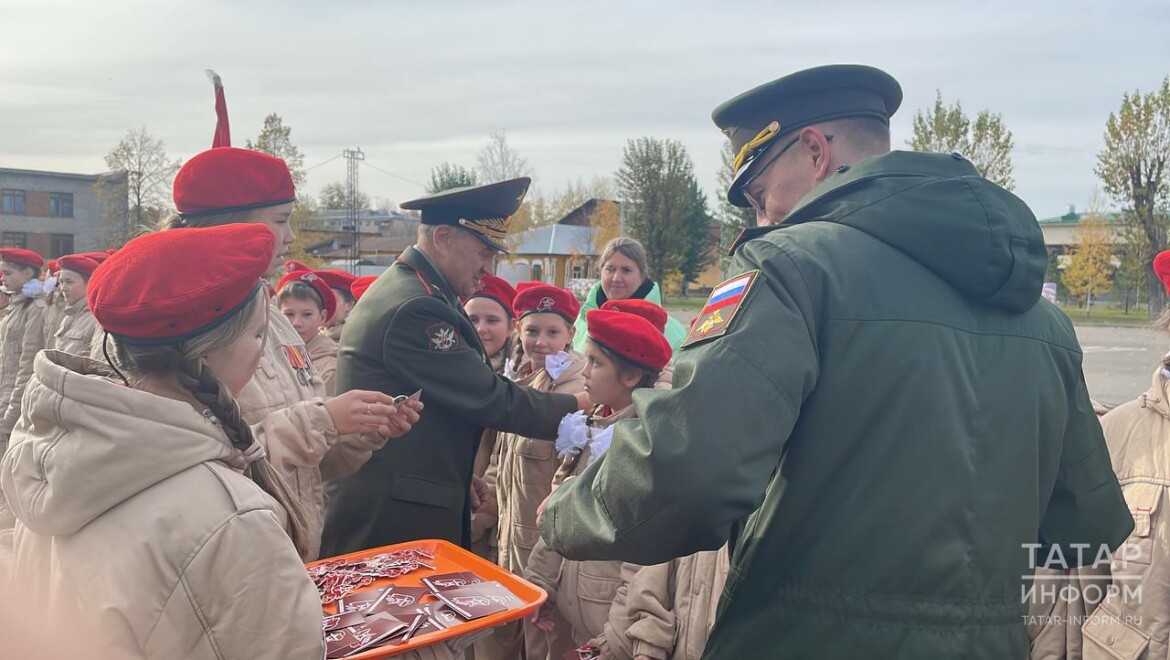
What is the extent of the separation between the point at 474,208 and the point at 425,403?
93cm

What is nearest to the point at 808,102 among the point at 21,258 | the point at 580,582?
the point at 580,582

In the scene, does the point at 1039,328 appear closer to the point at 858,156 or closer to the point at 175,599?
the point at 858,156

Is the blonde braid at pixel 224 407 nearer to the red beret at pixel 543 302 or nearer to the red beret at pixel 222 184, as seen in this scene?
the red beret at pixel 222 184

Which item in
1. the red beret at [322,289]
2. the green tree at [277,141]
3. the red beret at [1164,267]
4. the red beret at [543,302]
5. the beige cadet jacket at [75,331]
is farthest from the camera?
the green tree at [277,141]

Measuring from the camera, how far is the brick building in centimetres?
4553

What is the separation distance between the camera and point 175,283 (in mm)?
1780

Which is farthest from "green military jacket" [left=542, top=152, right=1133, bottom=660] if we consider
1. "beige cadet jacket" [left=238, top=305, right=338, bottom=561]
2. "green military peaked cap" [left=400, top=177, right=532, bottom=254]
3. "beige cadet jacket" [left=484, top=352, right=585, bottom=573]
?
"beige cadet jacket" [left=484, top=352, right=585, bottom=573]

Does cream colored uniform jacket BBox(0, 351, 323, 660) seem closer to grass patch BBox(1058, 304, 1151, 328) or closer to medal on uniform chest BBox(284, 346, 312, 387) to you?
medal on uniform chest BBox(284, 346, 312, 387)

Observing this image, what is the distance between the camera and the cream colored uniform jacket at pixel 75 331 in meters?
7.30

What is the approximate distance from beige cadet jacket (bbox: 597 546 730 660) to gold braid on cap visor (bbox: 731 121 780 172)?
4.53ft

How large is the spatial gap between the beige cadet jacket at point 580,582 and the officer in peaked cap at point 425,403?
1.04 ft

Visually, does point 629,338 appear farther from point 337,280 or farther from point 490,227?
point 337,280

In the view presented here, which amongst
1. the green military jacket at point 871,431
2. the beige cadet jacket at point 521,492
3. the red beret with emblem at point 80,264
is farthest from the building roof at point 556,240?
the green military jacket at point 871,431

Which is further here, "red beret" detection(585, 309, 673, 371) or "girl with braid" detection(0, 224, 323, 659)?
"red beret" detection(585, 309, 673, 371)
